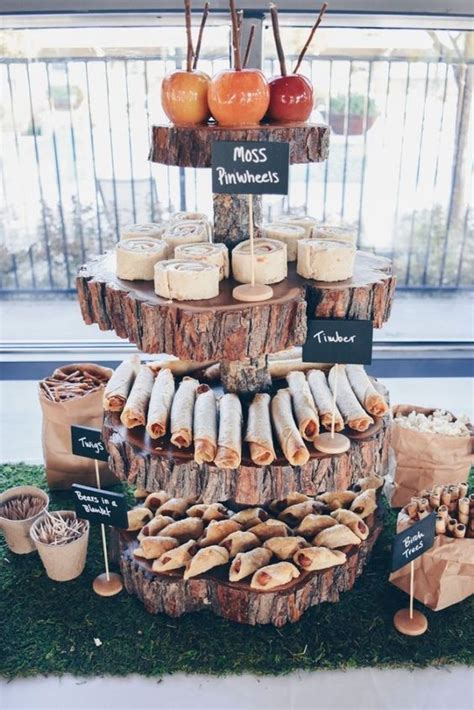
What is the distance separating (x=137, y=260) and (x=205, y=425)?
512mm

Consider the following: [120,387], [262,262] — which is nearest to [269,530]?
[120,387]

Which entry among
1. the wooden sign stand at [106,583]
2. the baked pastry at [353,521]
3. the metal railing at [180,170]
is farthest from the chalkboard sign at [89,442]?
the metal railing at [180,170]

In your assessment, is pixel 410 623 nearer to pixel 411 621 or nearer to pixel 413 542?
pixel 411 621

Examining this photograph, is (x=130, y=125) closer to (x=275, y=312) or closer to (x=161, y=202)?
(x=161, y=202)

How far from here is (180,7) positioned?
3.09 m

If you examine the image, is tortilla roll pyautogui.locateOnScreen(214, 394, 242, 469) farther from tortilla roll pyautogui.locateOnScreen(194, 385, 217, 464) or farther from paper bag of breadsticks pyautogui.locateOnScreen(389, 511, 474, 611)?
paper bag of breadsticks pyautogui.locateOnScreen(389, 511, 474, 611)

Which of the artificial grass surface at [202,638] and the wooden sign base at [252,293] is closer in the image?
the wooden sign base at [252,293]

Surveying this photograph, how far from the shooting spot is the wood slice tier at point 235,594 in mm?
2193

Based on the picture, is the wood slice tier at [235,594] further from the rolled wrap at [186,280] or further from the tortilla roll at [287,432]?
the rolled wrap at [186,280]

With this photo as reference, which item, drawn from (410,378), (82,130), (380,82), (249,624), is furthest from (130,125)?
(249,624)

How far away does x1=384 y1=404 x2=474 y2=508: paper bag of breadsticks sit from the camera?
2.71m

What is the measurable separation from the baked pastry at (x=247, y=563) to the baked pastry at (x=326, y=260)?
2.87 ft

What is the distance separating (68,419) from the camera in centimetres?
285

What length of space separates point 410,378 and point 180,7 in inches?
91.0
